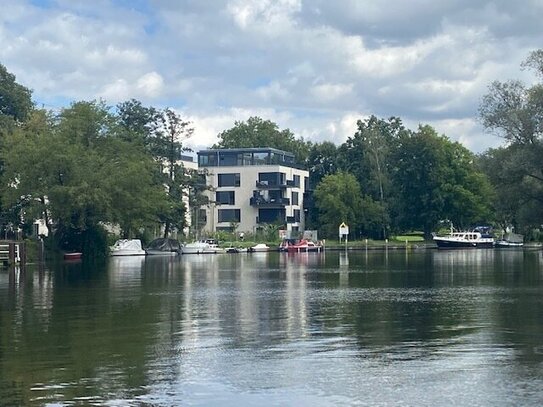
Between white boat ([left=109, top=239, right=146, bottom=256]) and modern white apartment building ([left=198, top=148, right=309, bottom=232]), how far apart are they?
39.4 metres

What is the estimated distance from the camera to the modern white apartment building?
138m

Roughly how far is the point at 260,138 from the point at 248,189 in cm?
4305

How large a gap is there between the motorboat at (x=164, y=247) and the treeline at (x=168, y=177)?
1.87 meters

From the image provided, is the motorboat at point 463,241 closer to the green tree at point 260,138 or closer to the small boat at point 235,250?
the small boat at point 235,250

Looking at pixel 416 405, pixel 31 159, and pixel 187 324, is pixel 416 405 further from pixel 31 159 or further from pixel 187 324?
pixel 31 159

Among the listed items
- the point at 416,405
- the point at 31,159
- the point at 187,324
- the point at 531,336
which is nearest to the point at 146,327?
the point at 187,324

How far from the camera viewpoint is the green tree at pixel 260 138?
583 feet

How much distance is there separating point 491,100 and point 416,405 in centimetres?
6835

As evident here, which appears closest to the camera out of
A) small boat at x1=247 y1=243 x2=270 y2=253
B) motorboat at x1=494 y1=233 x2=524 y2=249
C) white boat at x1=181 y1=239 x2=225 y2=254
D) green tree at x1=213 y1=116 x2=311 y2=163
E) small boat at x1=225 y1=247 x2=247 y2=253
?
white boat at x1=181 y1=239 x2=225 y2=254

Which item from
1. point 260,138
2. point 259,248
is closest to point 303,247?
point 259,248

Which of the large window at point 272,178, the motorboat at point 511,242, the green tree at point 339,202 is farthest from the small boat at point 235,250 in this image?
the motorboat at point 511,242

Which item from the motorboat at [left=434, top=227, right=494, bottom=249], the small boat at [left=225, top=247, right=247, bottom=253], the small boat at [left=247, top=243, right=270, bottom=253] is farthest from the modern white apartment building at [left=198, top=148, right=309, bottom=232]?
the small boat at [left=225, top=247, right=247, bottom=253]

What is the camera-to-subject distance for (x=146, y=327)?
25.9 meters

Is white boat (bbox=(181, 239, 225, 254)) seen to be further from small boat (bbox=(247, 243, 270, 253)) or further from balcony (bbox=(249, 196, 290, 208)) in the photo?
balcony (bbox=(249, 196, 290, 208))
